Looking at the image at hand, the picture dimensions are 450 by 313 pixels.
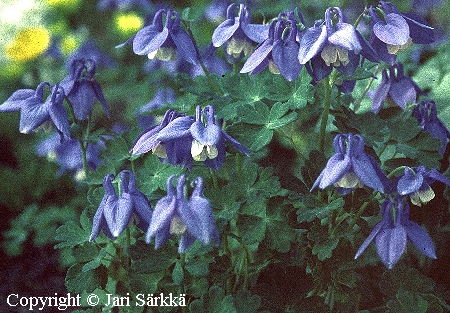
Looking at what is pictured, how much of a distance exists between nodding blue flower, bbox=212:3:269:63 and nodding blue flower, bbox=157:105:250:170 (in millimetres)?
321

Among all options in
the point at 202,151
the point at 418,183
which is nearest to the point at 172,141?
the point at 202,151

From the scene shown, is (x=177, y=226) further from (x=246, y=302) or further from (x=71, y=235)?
(x=71, y=235)

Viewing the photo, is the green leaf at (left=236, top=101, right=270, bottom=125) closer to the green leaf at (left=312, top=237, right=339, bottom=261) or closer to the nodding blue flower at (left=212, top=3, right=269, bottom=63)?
the nodding blue flower at (left=212, top=3, right=269, bottom=63)

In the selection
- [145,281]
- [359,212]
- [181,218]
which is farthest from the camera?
[145,281]

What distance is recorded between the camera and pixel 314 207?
144 cm

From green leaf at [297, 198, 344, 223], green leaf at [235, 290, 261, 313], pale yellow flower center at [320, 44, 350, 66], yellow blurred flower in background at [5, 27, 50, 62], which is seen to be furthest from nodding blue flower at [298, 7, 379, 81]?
yellow blurred flower in background at [5, 27, 50, 62]

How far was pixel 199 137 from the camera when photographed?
129cm

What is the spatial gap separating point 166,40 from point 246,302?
66 cm

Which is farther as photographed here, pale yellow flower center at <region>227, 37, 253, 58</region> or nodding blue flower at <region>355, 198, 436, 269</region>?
pale yellow flower center at <region>227, 37, 253, 58</region>

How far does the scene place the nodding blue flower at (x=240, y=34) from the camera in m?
1.61

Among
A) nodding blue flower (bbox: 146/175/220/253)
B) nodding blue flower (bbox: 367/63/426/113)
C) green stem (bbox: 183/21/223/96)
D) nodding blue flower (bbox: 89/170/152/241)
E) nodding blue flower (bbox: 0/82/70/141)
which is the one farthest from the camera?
nodding blue flower (bbox: 367/63/426/113)

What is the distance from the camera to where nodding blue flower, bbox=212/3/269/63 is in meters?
1.61

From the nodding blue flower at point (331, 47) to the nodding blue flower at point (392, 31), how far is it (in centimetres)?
8

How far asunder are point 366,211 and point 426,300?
10.5 inches
